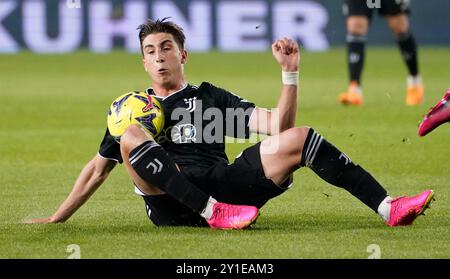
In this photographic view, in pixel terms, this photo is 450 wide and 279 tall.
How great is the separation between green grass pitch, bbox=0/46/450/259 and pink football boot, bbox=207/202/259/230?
0.18 feet

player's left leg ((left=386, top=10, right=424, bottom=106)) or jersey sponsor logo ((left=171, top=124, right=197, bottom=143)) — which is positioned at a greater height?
Result: jersey sponsor logo ((left=171, top=124, right=197, bottom=143))

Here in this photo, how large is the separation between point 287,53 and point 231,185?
29.8 inches

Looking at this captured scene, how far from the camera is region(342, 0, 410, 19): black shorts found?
13.6m

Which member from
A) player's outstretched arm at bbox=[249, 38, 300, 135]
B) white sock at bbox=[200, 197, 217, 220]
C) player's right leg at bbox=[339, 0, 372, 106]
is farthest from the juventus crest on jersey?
player's right leg at bbox=[339, 0, 372, 106]

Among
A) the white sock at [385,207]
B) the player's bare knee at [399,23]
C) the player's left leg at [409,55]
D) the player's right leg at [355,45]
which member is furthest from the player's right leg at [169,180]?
the player's bare knee at [399,23]

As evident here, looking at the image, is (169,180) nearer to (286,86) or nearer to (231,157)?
(286,86)

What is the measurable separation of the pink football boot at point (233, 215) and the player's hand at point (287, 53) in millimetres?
749

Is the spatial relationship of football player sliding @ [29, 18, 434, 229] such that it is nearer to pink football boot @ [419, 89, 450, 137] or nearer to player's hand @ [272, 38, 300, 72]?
player's hand @ [272, 38, 300, 72]

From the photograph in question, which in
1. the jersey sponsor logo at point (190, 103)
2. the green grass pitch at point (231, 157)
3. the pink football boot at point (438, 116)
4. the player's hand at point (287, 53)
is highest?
the player's hand at point (287, 53)

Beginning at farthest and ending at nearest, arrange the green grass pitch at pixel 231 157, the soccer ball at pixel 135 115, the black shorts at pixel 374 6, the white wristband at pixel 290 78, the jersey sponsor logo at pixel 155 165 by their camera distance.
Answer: the black shorts at pixel 374 6, the soccer ball at pixel 135 115, the white wristband at pixel 290 78, the jersey sponsor logo at pixel 155 165, the green grass pitch at pixel 231 157

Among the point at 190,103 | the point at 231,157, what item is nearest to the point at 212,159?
the point at 190,103

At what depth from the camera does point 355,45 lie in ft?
45.9

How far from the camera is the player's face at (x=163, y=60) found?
20.8 feet

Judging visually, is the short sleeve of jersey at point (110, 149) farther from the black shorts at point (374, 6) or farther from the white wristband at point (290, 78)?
the black shorts at point (374, 6)
